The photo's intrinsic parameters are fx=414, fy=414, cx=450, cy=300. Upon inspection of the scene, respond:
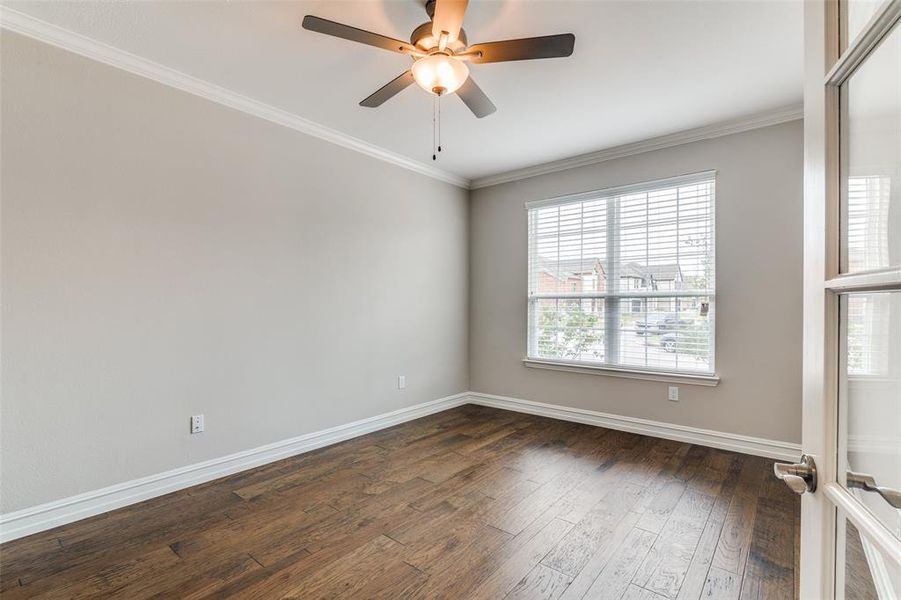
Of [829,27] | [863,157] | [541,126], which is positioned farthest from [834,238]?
[541,126]

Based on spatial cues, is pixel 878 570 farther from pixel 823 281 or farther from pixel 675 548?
pixel 675 548

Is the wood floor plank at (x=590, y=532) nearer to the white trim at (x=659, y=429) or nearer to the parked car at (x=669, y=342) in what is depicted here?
the white trim at (x=659, y=429)

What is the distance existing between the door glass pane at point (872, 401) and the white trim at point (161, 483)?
3.24m

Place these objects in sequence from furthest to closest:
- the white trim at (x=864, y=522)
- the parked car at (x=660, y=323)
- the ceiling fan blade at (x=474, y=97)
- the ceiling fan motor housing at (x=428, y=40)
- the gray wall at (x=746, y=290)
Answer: the parked car at (x=660, y=323) → the gray wall at (x=746, y=290) → the ceiling fan blade at (x=474, y=97) → the ceiling fan motor housing at (x=428, y=40) → the white trim at (x=864, y=522)

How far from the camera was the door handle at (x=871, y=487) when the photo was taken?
21.9 inches

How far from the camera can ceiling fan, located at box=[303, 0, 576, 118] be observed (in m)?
1.77

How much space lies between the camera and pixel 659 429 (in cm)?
370

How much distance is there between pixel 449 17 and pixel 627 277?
289 centimetres

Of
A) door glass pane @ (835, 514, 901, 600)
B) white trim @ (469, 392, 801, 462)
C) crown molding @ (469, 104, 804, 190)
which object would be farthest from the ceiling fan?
white trim @ (469, 392, 801, 462)

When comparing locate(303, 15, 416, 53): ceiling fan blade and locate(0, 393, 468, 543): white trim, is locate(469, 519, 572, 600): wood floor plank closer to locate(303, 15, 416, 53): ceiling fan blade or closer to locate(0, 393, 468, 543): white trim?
locate(0, 393, 468, 543): white trim

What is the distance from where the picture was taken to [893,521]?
21.8 inches

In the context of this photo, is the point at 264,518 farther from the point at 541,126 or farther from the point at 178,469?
the point at 541,126

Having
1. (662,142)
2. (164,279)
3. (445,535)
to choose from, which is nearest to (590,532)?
(445,535)

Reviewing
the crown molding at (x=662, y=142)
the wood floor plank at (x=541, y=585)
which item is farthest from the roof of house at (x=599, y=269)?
the wood floor plank at (x=541, y=585)
